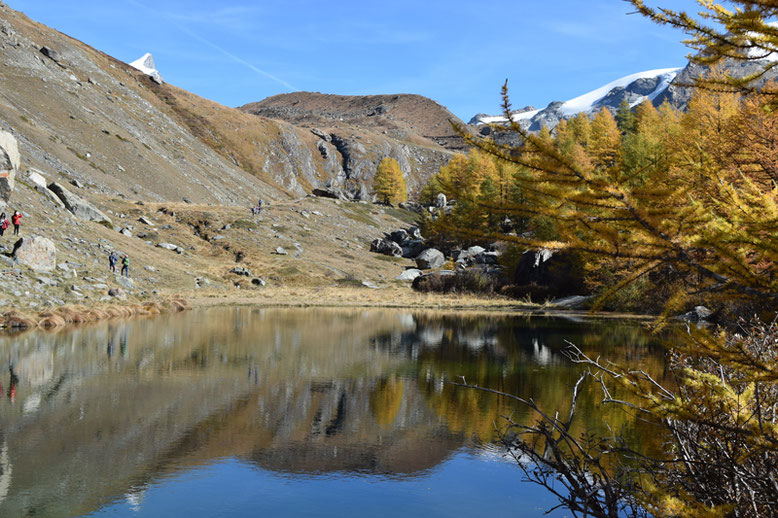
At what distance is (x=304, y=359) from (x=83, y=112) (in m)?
89.1

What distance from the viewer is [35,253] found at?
32.0 m

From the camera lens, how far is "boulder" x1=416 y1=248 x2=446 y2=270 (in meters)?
78.0

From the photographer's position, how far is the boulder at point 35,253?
103 ft

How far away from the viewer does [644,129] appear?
77625 millimetres

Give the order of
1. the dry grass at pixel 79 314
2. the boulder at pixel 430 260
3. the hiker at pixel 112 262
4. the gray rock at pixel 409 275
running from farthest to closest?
the boulder at pixel 430 260
the gray rock at pixel 409 275
the hiker at pixel 112 262
the dry grass at pixel 79 314

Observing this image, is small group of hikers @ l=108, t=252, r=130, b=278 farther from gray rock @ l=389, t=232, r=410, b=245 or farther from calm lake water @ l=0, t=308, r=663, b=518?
gray rock @ l=389, t=232, r=410, b=245

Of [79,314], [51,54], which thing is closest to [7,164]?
[79,314]

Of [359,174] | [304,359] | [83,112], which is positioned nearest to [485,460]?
[304,359]

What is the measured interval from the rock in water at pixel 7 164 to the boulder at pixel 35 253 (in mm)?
7990

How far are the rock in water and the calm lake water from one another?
1800cm

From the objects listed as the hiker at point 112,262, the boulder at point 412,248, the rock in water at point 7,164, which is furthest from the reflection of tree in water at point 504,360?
the boulder at point 412,248

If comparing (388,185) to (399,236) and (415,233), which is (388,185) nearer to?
(415,233)

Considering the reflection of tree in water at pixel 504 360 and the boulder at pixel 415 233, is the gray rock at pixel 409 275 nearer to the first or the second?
the boulder at pixel 415 233

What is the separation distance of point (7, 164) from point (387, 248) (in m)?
52.7
